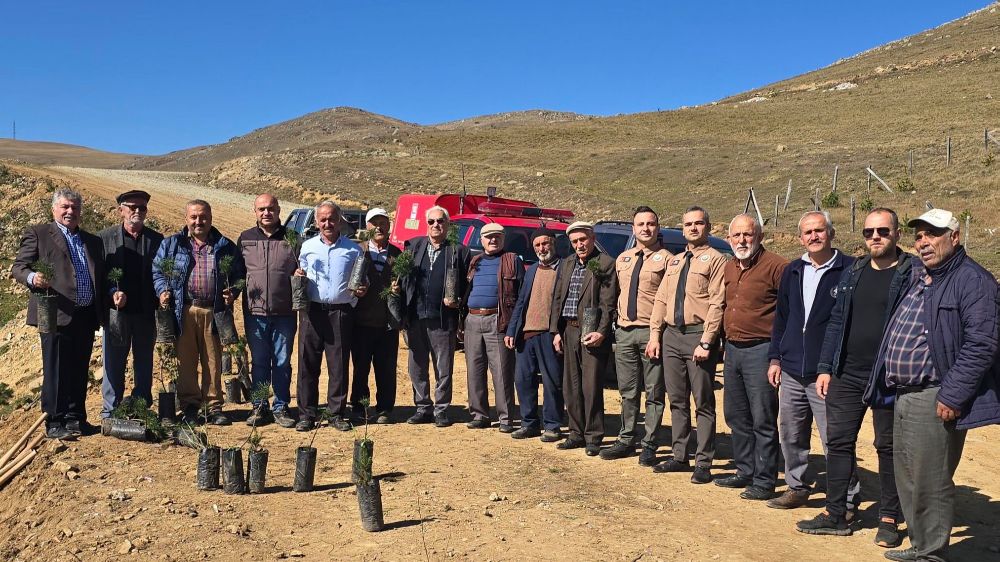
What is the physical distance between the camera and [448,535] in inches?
224

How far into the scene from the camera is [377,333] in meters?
8.67

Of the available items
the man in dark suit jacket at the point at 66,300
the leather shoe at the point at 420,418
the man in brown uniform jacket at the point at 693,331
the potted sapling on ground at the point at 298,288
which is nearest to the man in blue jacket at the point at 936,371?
the man in brown uniform jacket at the point at 693,331

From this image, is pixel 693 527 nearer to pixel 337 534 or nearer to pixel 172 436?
pixel 337 534

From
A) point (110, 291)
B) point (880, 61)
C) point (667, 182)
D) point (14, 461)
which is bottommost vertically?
point (14, 461)

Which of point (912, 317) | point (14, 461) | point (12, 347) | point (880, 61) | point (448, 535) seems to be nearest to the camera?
point (912, 317)

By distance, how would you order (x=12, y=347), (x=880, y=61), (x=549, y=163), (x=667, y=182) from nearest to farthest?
(x=12, y=347), (x=667, y=182), (x=549, y=163), (x=880, y=61)

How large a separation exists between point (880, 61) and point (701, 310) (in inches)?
3586

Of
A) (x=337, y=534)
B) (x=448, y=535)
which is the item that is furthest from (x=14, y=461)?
(x=448, y=535)

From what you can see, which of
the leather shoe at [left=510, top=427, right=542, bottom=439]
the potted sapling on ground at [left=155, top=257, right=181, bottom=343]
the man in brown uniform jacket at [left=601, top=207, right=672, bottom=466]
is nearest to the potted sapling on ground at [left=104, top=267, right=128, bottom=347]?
the potted sapling on ground at [left=155, top=257, right=181, bottom=343]

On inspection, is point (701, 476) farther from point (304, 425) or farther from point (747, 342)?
point (304, 425)

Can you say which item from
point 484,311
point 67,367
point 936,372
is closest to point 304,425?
point 484,311

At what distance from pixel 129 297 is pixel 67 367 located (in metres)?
0.79

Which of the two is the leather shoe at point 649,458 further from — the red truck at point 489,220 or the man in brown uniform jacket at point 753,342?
the red truck at point 489,220

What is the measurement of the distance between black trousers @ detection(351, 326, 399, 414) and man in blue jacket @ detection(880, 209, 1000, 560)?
15.6 ft
